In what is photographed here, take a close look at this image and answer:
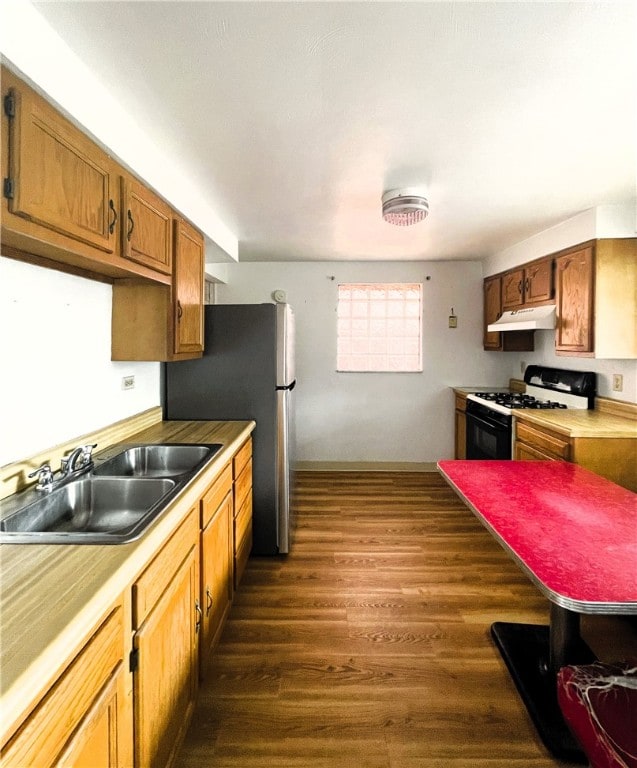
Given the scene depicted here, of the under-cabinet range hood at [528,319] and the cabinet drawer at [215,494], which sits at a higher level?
the under-cabinet range hood at [528,319]

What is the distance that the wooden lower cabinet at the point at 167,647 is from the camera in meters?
1.06

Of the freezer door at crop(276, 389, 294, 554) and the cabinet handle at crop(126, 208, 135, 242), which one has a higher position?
the cabinet handle at crop(126, 208, 135, 242)

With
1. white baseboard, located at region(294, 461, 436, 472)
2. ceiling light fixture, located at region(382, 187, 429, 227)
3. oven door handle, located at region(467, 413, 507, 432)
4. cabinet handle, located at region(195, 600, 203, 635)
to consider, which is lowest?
white baseboard, located at region(294, 461, 436, 472)

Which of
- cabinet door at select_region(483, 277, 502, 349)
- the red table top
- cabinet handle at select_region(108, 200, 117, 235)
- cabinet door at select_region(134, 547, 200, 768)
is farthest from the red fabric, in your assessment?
cabinet door at select_region(483, 277, 502, 349)

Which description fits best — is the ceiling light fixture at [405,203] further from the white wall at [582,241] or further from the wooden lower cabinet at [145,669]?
the wooden lower cabinet at [145,669]

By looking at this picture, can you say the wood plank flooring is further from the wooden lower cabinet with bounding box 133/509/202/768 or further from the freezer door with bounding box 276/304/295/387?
the freezer door with bounding box 276/304/295/387

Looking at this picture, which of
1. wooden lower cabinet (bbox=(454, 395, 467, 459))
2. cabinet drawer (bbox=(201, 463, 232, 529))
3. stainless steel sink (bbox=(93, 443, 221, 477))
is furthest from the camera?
wooden lower cabinet (bbox=(454, 395, 467, 459))

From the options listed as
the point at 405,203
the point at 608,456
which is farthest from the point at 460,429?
the point at 405,203

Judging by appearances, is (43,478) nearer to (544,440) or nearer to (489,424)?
(544,440)

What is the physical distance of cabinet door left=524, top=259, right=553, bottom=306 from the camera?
326 centimetres

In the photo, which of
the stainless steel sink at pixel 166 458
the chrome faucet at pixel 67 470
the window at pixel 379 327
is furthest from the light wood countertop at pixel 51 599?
the window at pixel 379 327

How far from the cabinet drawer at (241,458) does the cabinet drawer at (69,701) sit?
1.25 metres

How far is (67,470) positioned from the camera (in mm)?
1555

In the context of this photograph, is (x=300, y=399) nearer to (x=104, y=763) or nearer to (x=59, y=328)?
(x=59, y=328)
